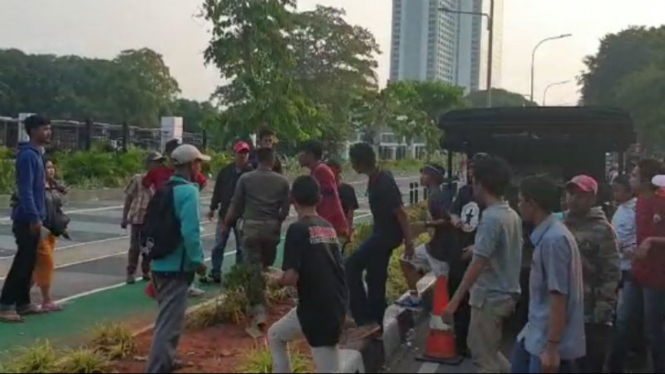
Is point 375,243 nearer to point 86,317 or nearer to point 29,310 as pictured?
point 86,317

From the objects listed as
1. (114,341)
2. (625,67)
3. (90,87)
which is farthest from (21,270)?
(90,87)

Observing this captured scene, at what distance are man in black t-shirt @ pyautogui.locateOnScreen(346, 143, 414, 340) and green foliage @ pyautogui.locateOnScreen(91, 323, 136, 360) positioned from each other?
1.79 metres

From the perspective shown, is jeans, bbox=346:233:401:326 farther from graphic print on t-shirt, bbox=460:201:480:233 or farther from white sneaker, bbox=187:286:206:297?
white sneaker, bbox=187:286:206:297

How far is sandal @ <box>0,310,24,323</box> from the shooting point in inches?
355

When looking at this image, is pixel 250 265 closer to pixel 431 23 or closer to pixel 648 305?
pixel 648 305

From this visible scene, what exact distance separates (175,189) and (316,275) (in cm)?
118

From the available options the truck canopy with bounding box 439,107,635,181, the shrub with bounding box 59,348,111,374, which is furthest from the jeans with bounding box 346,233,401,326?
the truck canopy with bounding box 439,107,635,181

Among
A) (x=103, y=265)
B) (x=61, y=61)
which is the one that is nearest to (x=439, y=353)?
(x=103, y=265)

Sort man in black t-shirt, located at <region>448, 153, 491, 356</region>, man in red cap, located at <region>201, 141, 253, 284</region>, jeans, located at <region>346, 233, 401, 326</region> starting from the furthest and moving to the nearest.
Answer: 1. man in red cap, located at <region>201, 141, 253, 284</region>
2. man in black t-shirt, located at <region>448, 153, 491, 356</region>
3. jeans, located at <region>346, 233, 401, 326</region>

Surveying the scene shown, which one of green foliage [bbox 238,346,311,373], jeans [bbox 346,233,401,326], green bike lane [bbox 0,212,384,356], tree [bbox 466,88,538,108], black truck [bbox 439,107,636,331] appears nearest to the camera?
green foliage [bbox 238,346,311,373]

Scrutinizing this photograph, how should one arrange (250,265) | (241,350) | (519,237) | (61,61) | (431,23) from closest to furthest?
1. (519,237)
2. (241,350)
3. (250,265)
4. (431,23)
5. (61,61)

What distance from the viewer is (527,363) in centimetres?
545

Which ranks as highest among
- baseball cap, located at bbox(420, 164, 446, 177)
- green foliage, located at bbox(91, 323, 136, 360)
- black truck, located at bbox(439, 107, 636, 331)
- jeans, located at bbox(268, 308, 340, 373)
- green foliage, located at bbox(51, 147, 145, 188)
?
black truck, located at bbox(439, 107, 636, 331)

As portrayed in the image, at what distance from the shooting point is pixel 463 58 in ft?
208
